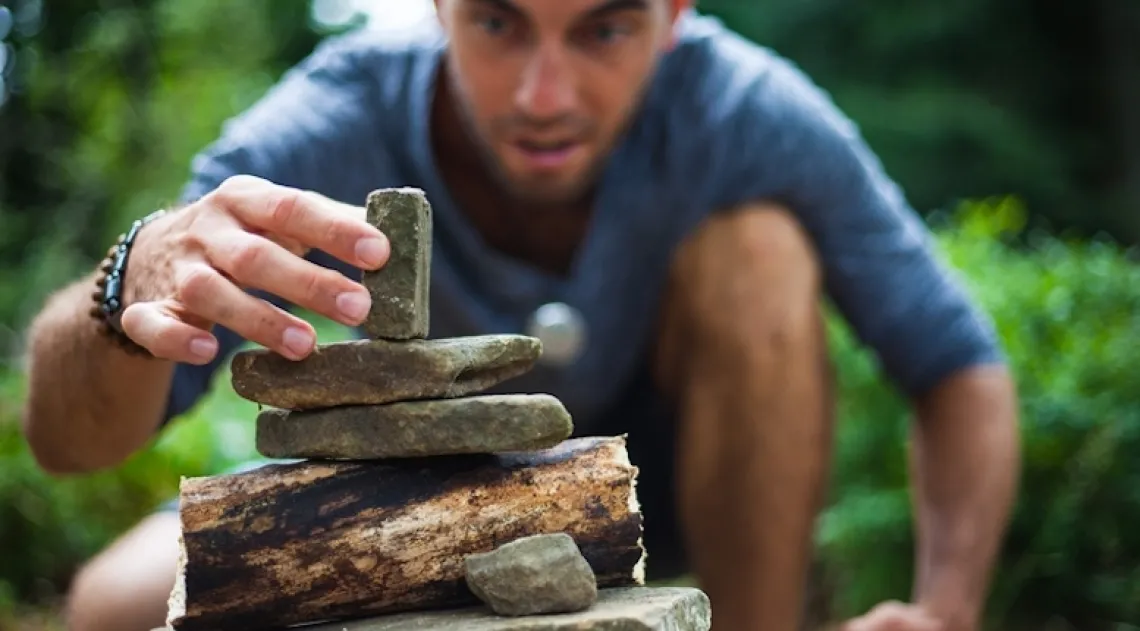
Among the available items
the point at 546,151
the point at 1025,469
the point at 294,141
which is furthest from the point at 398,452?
the point at 1025,469

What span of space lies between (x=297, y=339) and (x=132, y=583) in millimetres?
1204

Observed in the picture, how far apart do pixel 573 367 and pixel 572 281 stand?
0.25m

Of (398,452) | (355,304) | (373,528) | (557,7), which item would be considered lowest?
(373,528)

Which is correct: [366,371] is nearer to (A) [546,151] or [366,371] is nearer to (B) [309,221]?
(B) [309,221]

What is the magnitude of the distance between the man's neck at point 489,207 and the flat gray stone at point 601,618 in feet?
5.85

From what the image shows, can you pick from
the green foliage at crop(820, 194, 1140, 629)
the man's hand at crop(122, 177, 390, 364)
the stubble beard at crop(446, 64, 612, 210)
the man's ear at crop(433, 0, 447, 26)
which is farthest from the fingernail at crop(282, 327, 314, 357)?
the green foliage at crop(820, 194, 1140, 629)

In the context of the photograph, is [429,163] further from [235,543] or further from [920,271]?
[235,543]

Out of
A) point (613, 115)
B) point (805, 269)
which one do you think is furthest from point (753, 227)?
point (613, 115)

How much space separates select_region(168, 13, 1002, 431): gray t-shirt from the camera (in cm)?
355

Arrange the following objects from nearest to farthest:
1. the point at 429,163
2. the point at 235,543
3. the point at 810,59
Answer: the point at 235,543, the point at 429,163, the point at 810,59

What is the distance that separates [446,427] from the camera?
80.7 inches

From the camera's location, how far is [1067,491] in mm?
4410

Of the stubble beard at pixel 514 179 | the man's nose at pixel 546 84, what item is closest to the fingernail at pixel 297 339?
the man's nose at pixel 546 84

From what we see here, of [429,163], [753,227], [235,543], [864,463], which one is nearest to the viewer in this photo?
[235,543]
